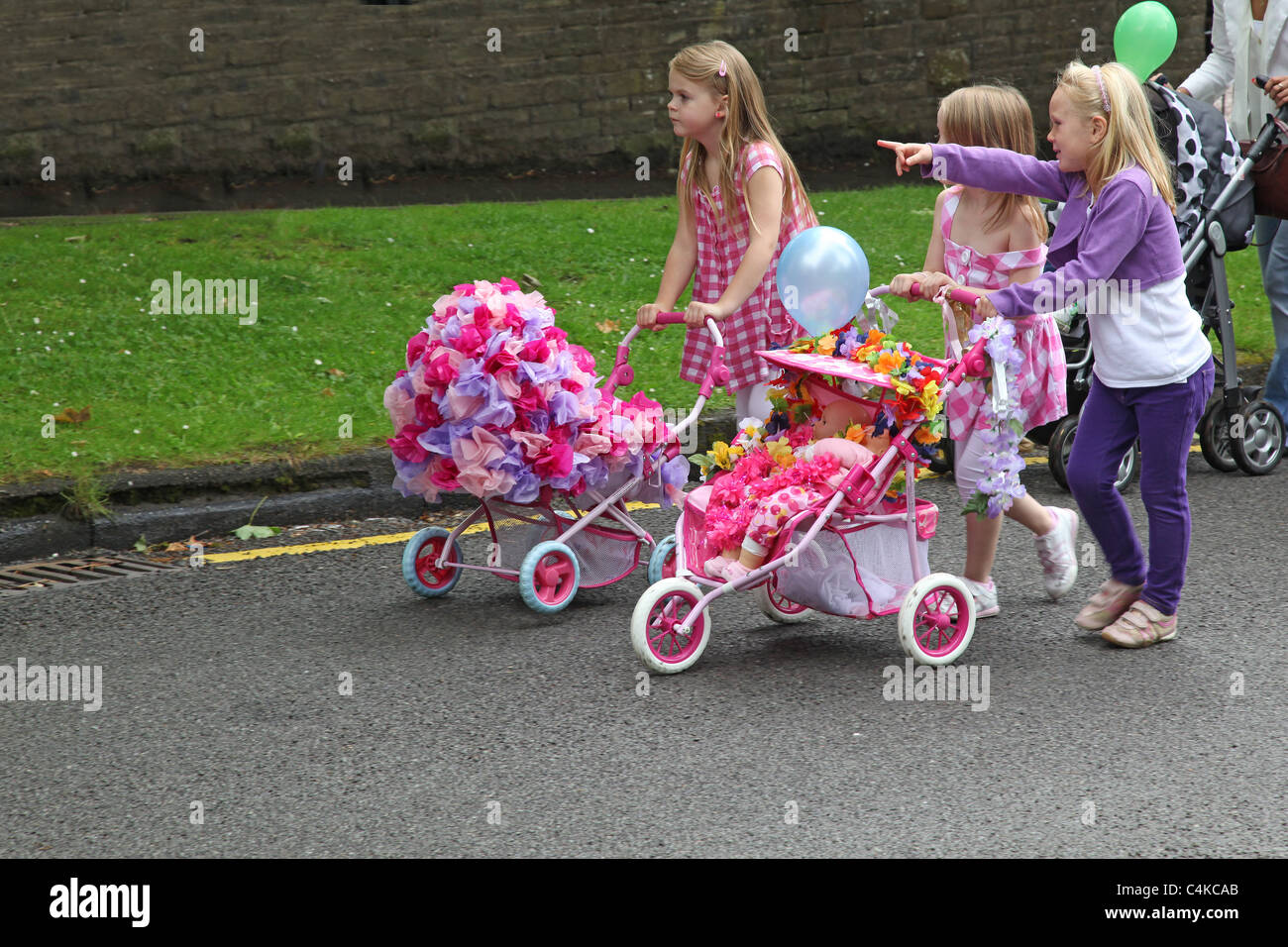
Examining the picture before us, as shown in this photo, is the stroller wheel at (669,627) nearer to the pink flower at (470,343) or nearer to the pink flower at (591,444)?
the pink flower at (591,444)

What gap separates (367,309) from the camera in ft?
28.4

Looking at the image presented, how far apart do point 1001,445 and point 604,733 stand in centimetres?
157

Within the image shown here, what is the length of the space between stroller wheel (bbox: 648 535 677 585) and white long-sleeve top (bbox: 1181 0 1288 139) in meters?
3.74

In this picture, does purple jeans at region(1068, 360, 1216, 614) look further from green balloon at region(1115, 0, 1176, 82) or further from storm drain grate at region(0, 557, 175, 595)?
storm drain grate at region(0, 557, 175, 595)

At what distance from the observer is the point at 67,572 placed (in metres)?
5.62

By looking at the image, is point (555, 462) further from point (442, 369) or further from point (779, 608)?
point (779, 608)

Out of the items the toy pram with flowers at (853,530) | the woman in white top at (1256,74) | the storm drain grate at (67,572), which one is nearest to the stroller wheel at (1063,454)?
the woman in white top at (1256,74)

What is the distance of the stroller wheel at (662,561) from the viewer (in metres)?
5.21

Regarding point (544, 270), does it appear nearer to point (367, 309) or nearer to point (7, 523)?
point (367, 309)

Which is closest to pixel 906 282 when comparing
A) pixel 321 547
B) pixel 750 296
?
pixel 750 296

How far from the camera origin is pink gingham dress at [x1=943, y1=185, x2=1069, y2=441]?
4742mm

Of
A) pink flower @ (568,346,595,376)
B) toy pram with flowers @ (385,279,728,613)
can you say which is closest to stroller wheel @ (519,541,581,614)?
toy pram with flowers @ (385,279,728,613)

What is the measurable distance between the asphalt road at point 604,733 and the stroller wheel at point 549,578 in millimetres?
79

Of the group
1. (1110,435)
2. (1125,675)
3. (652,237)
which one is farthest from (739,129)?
(652,237)
